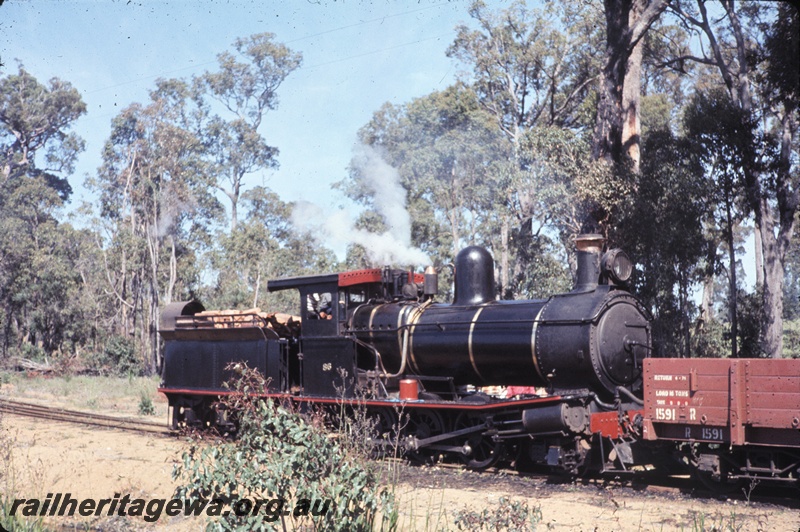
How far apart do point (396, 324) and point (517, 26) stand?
82.3 ft

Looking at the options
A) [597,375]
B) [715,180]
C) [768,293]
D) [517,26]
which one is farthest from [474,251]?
[517,26]

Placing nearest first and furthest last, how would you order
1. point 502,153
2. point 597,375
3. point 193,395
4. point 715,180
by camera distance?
1. point 597,375
2. point 193,395
3. point 715,180
4. point 502,153

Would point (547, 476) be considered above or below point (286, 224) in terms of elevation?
below

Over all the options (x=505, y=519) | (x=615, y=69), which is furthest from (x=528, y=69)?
(x=505, y=519)

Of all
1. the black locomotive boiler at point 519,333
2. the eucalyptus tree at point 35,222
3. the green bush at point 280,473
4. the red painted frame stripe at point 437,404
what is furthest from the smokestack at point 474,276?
the eucalyptus tree at point 35,222

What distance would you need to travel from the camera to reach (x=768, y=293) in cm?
2122

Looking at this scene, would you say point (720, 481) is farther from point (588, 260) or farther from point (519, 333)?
point (588, 260)

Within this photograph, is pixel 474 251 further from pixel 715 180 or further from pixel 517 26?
pixel 517 26

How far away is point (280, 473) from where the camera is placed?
6402 mm

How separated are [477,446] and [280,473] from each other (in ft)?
21.4

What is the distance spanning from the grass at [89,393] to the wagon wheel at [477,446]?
11982 mm

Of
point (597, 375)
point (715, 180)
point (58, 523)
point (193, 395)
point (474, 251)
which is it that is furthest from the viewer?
point (715, 180)

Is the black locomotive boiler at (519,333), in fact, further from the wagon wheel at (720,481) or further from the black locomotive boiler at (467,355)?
the wagon wheel at (720,481)

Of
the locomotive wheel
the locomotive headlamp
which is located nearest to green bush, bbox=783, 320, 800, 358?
the locomotive headlamp
